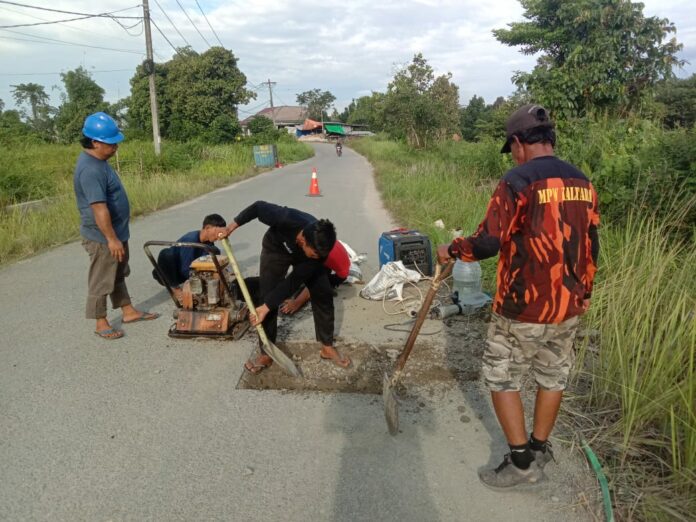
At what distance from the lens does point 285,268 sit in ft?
12.1

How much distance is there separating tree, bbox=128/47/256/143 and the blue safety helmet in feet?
83.8

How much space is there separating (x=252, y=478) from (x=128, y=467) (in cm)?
69

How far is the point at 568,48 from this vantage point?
15.3 meters

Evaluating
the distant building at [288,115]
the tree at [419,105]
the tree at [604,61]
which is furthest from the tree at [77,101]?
the distant building at [288,115]

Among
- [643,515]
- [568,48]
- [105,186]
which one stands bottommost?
[643,515]

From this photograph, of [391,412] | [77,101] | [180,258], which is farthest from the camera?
[77,101]

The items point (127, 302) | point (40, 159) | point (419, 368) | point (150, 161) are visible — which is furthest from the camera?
point (150, 161)

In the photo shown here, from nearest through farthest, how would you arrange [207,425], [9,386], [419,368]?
[207,425], [9,386], [419,368]

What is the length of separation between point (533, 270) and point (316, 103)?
99.7 metres

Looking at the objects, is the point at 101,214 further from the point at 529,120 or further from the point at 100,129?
the point at 529,120

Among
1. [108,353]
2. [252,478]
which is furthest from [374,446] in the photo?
[108,353]

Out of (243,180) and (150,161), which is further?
(243,180)

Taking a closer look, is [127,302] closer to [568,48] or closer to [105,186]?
[105,186]

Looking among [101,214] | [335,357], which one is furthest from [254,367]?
[101,214]
